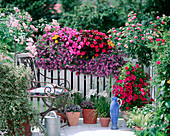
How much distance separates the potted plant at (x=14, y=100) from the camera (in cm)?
368

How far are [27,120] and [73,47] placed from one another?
1.50 m

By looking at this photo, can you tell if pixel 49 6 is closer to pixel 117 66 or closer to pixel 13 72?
pixel 117 66

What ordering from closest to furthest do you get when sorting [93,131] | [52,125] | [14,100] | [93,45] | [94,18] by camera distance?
[14,100]
[52,125]
[93,131]
[93,45]
[94,18]

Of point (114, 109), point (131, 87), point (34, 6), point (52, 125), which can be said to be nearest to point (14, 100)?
point (52, 125)

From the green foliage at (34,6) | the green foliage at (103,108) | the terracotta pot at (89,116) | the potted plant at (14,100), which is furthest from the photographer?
the green foliage at (34,6)

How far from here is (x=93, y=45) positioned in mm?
4969

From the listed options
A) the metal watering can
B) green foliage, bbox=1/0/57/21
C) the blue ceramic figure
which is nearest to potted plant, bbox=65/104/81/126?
the blue ceramic figure

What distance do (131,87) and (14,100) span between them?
1869 mm

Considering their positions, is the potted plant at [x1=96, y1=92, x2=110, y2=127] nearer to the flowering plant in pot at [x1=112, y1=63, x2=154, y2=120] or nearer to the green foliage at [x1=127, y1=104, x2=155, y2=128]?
the flowering plant in pot at [x1=112, y1=63, x2=154, y2=120]

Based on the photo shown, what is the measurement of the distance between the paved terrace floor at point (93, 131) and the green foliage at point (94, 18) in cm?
416

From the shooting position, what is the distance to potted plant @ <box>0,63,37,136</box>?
3.68 metres

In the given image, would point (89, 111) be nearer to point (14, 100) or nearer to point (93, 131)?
point (93, 131)

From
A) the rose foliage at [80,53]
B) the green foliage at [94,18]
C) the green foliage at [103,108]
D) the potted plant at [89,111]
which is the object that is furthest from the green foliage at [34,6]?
the green foliage at [103,108]

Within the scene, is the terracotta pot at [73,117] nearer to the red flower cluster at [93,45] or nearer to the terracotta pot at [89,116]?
the terracotta pot at [89,116]
